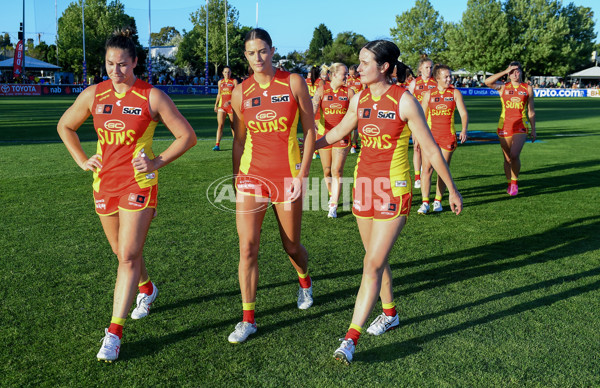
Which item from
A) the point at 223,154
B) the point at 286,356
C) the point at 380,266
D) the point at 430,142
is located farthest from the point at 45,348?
the point at 223,154

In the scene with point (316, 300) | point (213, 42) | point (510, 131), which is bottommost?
point (316, 300)

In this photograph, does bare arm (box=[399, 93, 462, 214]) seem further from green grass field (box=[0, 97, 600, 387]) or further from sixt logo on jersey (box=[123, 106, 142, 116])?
sixt logo on jersey (box=[123, 106, 142, 116])

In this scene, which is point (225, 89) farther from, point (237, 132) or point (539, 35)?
point (539, 35)

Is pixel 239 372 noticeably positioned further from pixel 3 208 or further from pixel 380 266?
pixel 3 208

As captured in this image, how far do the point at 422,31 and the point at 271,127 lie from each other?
3682 inches

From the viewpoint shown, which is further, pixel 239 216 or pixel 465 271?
pixel 465 271

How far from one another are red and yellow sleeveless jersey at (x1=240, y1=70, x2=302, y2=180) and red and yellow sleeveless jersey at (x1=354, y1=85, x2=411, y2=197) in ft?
1.89

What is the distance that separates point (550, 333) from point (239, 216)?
8.93ft

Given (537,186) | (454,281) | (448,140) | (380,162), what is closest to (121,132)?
(380,162)

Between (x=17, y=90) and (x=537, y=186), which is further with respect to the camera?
(x=17, y=90)

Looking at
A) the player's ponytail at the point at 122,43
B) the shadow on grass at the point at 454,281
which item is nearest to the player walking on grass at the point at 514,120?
the shadow on grass at the point at 454,281

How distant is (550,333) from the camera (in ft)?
14.6

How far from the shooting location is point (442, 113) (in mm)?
9188

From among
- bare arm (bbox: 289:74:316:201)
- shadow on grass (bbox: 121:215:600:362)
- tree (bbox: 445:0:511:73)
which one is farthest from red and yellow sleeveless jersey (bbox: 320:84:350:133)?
tree (bbox: 445:0:511:73)
